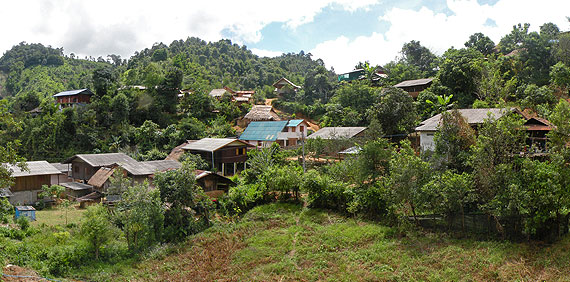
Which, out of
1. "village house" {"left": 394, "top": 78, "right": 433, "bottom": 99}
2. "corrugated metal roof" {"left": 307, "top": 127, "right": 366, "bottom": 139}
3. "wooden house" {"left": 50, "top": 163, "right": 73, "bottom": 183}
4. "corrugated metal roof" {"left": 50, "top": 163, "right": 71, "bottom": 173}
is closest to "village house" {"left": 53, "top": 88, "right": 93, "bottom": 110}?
"corrugated metal roof" {"left": 50, "top": 163, "right": 71, "bottom": 173}

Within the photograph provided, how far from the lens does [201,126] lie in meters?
42.7

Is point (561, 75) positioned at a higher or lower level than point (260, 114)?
higher

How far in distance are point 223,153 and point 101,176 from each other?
32.7ft

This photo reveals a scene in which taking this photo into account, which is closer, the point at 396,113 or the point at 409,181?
the point at 409,181

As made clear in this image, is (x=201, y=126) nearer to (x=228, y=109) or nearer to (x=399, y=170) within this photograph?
(x=228, y=109)

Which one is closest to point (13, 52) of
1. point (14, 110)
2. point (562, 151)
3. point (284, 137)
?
point (14, 110)

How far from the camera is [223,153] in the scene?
32.3 meters

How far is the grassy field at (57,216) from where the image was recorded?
20966 mm

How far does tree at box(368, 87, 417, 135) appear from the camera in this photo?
32.2m

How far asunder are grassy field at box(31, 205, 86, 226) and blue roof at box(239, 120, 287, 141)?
1901 centimetres

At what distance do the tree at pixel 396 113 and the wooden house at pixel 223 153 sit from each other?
1291 cm

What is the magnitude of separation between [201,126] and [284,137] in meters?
10.3

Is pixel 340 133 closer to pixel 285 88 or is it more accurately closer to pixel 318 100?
pixel 318 100

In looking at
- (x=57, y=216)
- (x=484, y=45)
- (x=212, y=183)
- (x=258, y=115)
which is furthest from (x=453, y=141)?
(x=484, y=45)
